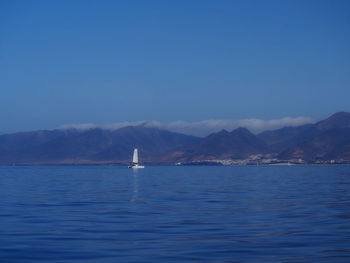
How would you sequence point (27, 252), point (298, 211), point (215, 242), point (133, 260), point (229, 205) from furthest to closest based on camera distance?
point (229, 205) < point (298, 211) < point (215, 242) < point (27, 252) < point (133, 260)

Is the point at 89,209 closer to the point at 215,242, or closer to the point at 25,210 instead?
the point at 25,210

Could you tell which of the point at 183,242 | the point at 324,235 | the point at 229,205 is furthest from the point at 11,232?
the point at 229,205

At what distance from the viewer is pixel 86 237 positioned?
26.0 metres

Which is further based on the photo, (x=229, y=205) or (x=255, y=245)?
(x=229, y=205)

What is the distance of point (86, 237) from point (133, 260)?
5813mm

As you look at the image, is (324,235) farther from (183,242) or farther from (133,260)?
(133,260)

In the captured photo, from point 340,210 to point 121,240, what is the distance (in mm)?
18604

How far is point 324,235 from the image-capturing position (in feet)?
85.9

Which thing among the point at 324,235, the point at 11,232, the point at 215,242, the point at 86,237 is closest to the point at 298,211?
the point at 324,235

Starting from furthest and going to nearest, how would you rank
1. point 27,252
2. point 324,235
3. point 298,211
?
point 298,211, point 324,235, point 27,252

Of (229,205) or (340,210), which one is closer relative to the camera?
(340,210)

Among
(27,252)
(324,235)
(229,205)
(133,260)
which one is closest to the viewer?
(133,260)

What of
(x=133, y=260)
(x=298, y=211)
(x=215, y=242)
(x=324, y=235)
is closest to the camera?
(x=133, y=260)

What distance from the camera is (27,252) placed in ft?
73.4
